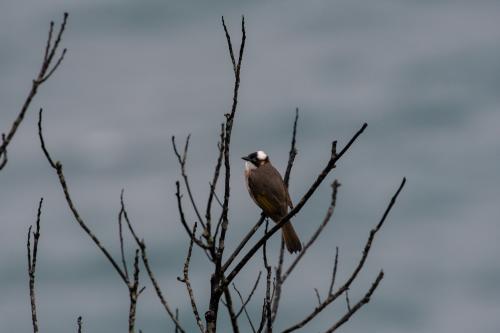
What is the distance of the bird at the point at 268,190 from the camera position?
470 inches

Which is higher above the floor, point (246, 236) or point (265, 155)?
Result: point (265, 155)

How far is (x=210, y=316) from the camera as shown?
5.33 m

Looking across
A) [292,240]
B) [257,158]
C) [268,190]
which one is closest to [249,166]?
[257,158]

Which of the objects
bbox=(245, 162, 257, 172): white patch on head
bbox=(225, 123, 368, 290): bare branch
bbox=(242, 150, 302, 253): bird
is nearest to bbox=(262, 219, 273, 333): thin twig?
bbox=(225, 123, 368, 290): bare branch

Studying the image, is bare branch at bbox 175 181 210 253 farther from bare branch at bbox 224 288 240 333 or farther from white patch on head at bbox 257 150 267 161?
white patch on head at bbox 257 150 267 161

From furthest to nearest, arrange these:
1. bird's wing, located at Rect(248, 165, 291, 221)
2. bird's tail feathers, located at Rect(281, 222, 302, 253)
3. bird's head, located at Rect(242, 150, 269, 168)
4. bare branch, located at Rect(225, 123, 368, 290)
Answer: bird's head, located at Rect(242, 150, 269, 168)
bird's wing, located at Rect(248, 165, 291, 221)
bird's tail feathers, located at Rect(281, 222, 302, 253)
bare branch, located at Rect(225, 123, 368, 290)

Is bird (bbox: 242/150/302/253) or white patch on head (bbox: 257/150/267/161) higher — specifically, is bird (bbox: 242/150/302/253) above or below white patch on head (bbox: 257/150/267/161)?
below

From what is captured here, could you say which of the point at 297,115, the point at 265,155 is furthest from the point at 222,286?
the point at 265,155

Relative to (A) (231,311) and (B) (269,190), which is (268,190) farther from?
(A) (231,311)

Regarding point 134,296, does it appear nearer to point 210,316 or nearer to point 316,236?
point 210,316

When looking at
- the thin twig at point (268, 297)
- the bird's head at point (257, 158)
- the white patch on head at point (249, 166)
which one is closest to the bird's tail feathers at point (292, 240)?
the white patch on head at point (249, 166)

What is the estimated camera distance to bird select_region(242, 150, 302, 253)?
1194 centimetres

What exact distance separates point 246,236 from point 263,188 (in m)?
6.77

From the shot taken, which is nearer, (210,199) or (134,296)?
(134,296)
